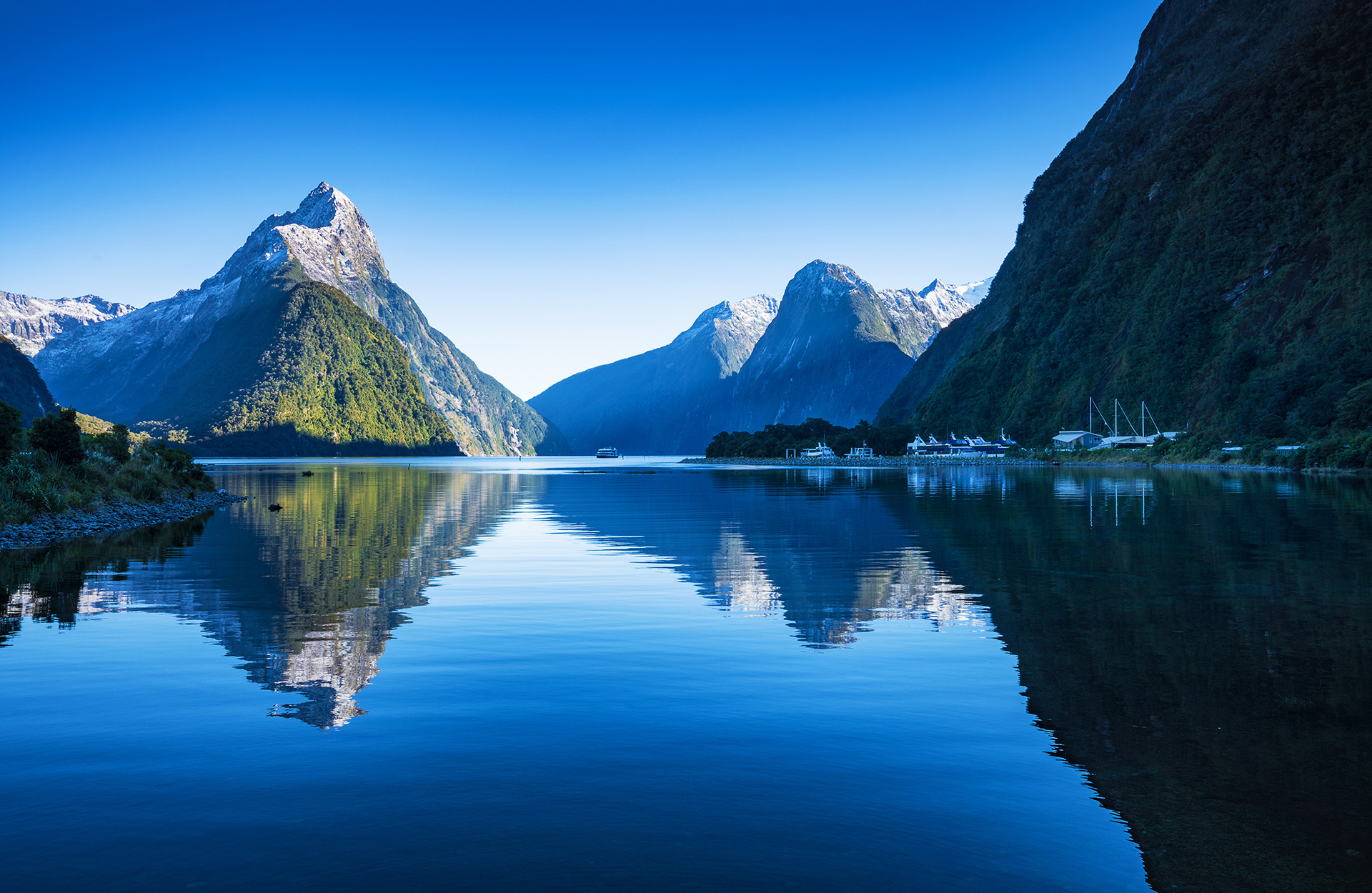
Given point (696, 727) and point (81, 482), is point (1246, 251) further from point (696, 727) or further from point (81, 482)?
point (696, 727)

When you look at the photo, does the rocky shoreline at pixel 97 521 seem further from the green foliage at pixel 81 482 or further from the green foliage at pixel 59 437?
the green foliage at pixel 59 437

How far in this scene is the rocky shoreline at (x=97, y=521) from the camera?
38.7 m

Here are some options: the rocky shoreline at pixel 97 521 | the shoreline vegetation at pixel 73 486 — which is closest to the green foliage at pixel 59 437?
the shoreline vegetation at pixel 73 486

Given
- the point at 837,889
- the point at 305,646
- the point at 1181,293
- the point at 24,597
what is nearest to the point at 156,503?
the point at 24,597

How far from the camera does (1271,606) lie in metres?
21.4

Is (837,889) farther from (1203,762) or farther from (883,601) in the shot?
(883,601)

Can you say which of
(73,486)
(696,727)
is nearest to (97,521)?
(73,486)

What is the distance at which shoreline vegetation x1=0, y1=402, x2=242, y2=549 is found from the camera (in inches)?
1658

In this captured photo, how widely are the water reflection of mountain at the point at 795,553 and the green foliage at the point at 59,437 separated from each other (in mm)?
27923

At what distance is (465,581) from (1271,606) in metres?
21.3

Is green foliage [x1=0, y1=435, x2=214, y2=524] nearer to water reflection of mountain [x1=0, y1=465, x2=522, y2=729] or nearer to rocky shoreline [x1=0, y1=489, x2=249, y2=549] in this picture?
rocky shoreline [x1=0, y1=489, x2=249, y2=549]

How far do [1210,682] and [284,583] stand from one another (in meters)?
24.1

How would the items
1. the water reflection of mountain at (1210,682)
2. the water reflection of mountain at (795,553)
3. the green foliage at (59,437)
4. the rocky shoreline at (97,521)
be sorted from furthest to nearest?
the green foliage at (59,437) < the rocky shoreline at (97,521) < the water reflection of mountain at (795,553) < the water reflection of mountain at (1210,682)

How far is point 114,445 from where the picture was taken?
6681 cm
